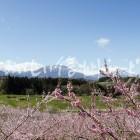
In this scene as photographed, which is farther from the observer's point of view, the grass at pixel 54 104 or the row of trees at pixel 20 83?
the row of trees at pixel 20 83

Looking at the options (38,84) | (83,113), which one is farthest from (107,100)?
(38,84)

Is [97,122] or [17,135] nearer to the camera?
[97,122]

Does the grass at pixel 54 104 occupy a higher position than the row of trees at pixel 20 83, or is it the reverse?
the row of trees at pixel 20 83

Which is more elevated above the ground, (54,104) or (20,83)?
(20,83)

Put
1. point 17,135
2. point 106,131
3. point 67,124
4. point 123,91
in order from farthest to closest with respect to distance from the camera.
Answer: point 67,124 < point 17,135 < point 123,91 < point 106,131

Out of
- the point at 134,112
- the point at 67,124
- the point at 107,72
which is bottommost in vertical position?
the point at 67,124

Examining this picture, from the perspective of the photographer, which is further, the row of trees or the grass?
the row of trees

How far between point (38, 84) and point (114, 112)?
373 ft

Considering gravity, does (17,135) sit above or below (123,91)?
below

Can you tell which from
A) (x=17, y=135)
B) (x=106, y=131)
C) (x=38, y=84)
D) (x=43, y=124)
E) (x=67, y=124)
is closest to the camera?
(x=106, y=131)

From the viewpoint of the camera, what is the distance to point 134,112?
3.29 m

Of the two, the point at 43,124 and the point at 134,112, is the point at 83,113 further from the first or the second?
the point at 43,124

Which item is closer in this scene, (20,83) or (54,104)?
(54,104)

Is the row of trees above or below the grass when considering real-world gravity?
above
